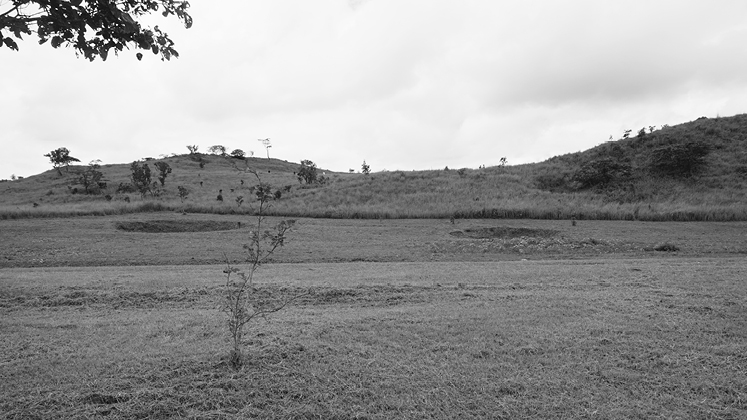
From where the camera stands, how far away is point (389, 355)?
482 centimetres

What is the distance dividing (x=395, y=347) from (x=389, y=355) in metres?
0.26

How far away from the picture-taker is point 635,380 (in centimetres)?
424

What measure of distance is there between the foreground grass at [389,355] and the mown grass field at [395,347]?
0.02m

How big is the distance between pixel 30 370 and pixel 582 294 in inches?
313

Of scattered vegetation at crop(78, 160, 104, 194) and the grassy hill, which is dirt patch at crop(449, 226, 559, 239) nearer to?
the grassy hill

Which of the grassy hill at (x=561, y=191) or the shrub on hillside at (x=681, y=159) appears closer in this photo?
the grassy hill at (x=561, y=191)

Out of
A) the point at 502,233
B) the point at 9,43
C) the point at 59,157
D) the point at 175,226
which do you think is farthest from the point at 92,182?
the point at 9,43

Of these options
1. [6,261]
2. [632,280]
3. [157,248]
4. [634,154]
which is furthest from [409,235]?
[634,154]

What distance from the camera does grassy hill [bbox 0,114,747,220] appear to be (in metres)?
29.1

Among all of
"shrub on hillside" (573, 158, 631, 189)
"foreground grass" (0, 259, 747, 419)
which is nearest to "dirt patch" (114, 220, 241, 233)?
"foreground grass" (0, 259, 747, 419)

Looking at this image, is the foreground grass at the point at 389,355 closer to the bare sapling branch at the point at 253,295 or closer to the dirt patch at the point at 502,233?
the bare sapling branch at the point at 253,295

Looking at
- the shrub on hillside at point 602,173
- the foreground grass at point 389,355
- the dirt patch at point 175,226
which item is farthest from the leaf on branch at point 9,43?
the shrub on hillside at point 602,173

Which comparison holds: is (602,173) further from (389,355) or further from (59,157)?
(59,157)

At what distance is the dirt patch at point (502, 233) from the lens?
893 inches
